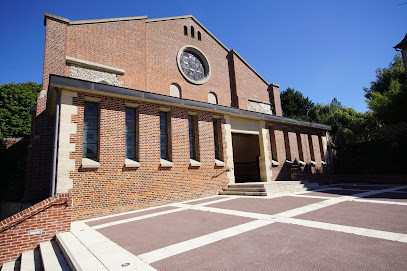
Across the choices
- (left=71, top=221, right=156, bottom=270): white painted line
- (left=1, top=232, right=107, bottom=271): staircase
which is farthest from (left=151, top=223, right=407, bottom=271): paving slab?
(left=1, top=232, right=107, bottom=271): staircase

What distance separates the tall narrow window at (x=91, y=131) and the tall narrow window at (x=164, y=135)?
2.66 meters

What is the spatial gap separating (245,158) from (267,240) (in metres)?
12.5

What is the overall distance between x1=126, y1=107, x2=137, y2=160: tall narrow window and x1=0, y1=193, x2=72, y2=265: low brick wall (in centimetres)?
307

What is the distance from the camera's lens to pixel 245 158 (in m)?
15.9

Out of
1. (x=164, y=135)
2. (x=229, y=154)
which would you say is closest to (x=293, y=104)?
(x=229, y=154)

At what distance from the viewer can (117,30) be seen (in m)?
14.4

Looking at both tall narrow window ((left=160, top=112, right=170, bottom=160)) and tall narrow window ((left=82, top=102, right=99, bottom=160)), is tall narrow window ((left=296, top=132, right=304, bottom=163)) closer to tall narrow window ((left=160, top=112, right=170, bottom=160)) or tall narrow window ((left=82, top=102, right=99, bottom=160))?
tall narrow window ((left=160, top=112, right=170, bottom=160))

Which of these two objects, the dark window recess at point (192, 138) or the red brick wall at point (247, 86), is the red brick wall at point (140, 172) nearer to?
the dark window recess at point (192, 138)

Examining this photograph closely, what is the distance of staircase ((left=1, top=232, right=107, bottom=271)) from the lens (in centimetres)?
317

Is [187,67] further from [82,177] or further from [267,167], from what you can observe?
[82,177]

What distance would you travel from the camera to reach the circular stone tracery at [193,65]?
17219mm

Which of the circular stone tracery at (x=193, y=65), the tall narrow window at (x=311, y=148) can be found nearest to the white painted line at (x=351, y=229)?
the tall narrow window at (x=311, y=148)

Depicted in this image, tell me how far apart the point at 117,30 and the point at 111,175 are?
11402 mm

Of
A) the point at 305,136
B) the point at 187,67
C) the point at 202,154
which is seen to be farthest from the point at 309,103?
the point at 202,154
